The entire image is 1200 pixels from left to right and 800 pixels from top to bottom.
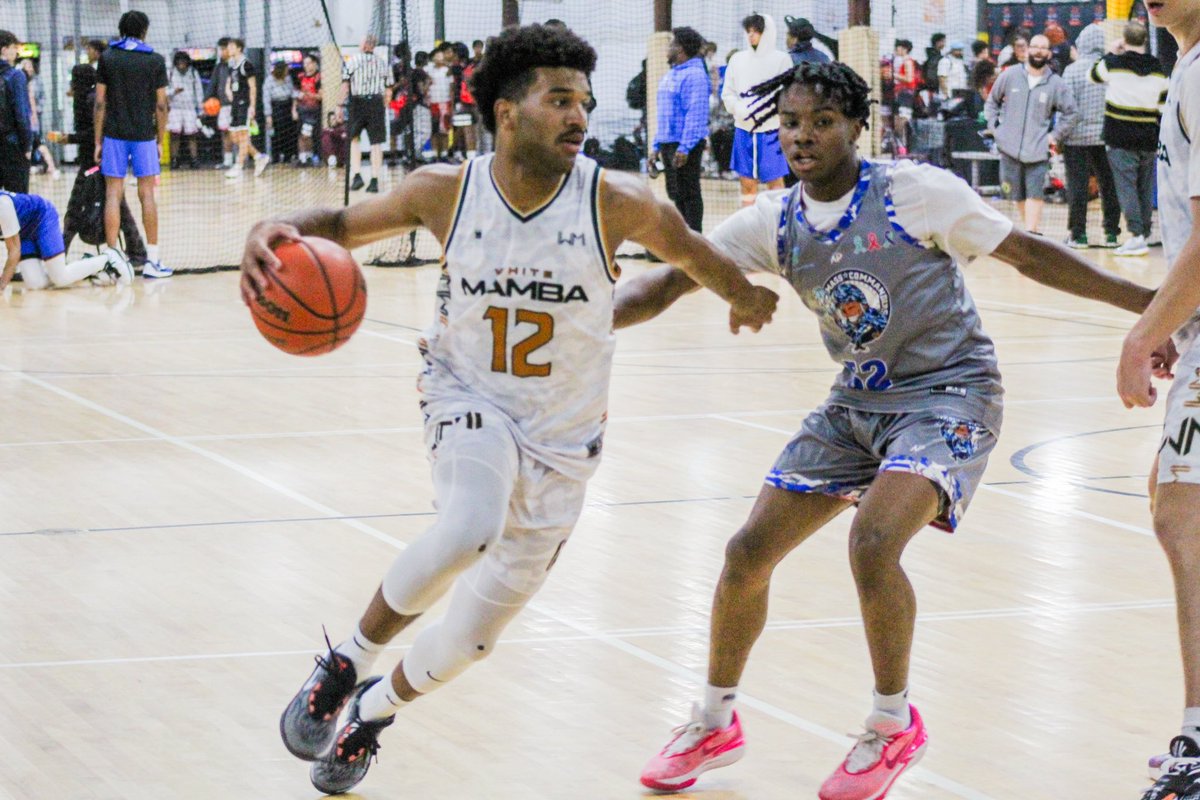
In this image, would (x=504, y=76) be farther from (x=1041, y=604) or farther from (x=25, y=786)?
(x=1041, y=604)

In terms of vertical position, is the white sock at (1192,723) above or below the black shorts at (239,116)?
below

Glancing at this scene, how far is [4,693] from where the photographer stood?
14.9 ft

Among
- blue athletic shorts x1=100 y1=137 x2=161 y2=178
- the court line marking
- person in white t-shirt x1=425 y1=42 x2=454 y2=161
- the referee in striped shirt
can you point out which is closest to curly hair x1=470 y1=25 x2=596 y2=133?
the court line marking

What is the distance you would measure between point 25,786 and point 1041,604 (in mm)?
3061

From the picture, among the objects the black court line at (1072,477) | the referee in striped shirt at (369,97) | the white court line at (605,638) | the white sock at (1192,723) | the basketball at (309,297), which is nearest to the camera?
the white sock at (1192,723)

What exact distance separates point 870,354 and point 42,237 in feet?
34.3

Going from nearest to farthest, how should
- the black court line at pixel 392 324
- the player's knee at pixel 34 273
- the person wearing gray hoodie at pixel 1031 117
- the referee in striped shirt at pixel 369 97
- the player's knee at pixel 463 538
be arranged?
the player's knee at pixel 463 538 → the black court line at pixel 392 324 → the player's knee at pixel 34 273 → the person wearing gray hoodie at pixel 1031 117 → the referee in striped shirt at pixel 369 97

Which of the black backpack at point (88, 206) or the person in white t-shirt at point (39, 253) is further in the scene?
the black backpack at point (88, 206)

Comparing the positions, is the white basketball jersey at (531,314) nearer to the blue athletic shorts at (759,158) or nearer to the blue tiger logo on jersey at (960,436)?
the blue tiger logo on jersey at (960,436)

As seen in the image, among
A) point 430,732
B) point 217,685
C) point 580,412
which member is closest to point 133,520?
point 217,685

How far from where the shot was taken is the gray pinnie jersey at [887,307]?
158 inches

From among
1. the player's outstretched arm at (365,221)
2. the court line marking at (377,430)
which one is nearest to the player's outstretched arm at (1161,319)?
the player's outstretched arm at (365,221)

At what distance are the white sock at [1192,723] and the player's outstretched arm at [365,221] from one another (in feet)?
6.31

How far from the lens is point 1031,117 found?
16078 mm
